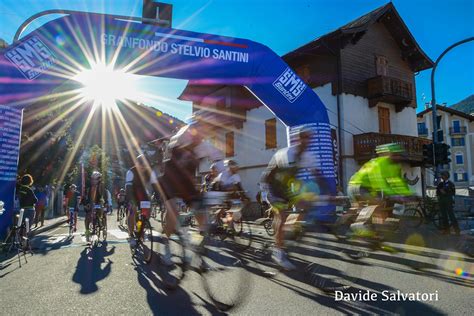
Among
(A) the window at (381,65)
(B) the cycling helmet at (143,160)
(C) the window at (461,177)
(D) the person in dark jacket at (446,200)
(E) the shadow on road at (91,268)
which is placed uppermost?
(A) the window at (381,65)

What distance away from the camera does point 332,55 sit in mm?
19688

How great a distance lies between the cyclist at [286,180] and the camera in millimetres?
5031

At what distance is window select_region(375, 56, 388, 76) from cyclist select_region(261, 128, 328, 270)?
18388 millimetres

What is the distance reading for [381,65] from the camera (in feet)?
70.8

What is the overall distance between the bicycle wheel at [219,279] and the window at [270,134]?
1801 centimetres

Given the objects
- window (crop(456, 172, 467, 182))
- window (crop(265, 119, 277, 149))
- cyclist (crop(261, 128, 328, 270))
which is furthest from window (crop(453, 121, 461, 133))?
cyclist (crop(261, 128, 328, 270))

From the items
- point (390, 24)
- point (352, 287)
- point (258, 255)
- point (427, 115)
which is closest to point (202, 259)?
point (352, 287)

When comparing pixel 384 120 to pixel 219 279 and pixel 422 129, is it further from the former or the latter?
pixel 422 129

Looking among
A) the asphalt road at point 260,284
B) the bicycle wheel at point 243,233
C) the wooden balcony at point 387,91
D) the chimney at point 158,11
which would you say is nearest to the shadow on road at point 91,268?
the asphalt road at point 260,284

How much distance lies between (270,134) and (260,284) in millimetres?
18346

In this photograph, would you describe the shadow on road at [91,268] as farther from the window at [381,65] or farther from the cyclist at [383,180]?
the window at [381,65]

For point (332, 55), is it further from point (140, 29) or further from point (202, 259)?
point (202, 259)

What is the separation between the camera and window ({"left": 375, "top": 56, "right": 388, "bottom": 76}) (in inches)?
839

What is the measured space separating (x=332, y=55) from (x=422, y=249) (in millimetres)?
13863
